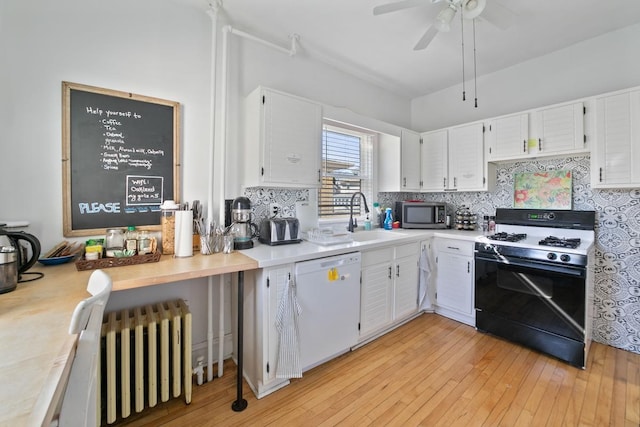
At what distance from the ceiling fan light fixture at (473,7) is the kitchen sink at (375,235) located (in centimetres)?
176

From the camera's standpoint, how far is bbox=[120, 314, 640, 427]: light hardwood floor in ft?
5.23

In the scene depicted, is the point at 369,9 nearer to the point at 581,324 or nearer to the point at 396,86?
the point at 396,86

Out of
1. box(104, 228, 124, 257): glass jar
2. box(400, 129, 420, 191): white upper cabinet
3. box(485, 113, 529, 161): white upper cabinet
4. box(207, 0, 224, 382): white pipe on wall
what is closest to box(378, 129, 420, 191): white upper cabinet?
box(400, 129, 420, 191): white upper cabinet

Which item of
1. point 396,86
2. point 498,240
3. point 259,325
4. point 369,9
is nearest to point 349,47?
point 369,9

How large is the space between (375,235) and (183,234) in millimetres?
1862

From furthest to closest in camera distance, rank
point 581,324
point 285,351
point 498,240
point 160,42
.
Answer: point 498,240 → point 581,324 → point 160,42 → point 285,351

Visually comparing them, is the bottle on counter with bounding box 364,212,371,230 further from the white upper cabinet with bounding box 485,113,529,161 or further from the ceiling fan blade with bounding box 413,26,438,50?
the ceiling fan blade with bounding box 413,26,438,50

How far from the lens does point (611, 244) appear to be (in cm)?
238

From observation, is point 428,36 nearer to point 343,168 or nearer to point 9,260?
point 343,168

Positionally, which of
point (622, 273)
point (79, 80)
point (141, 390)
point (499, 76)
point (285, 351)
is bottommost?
point (141, 390)

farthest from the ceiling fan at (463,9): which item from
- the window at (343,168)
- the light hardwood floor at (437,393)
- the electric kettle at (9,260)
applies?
the light hardwood floor at (437,393)

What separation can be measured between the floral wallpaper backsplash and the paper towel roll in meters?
0.66

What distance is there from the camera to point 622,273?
234 centimetres

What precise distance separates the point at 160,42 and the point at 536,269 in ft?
11.1
